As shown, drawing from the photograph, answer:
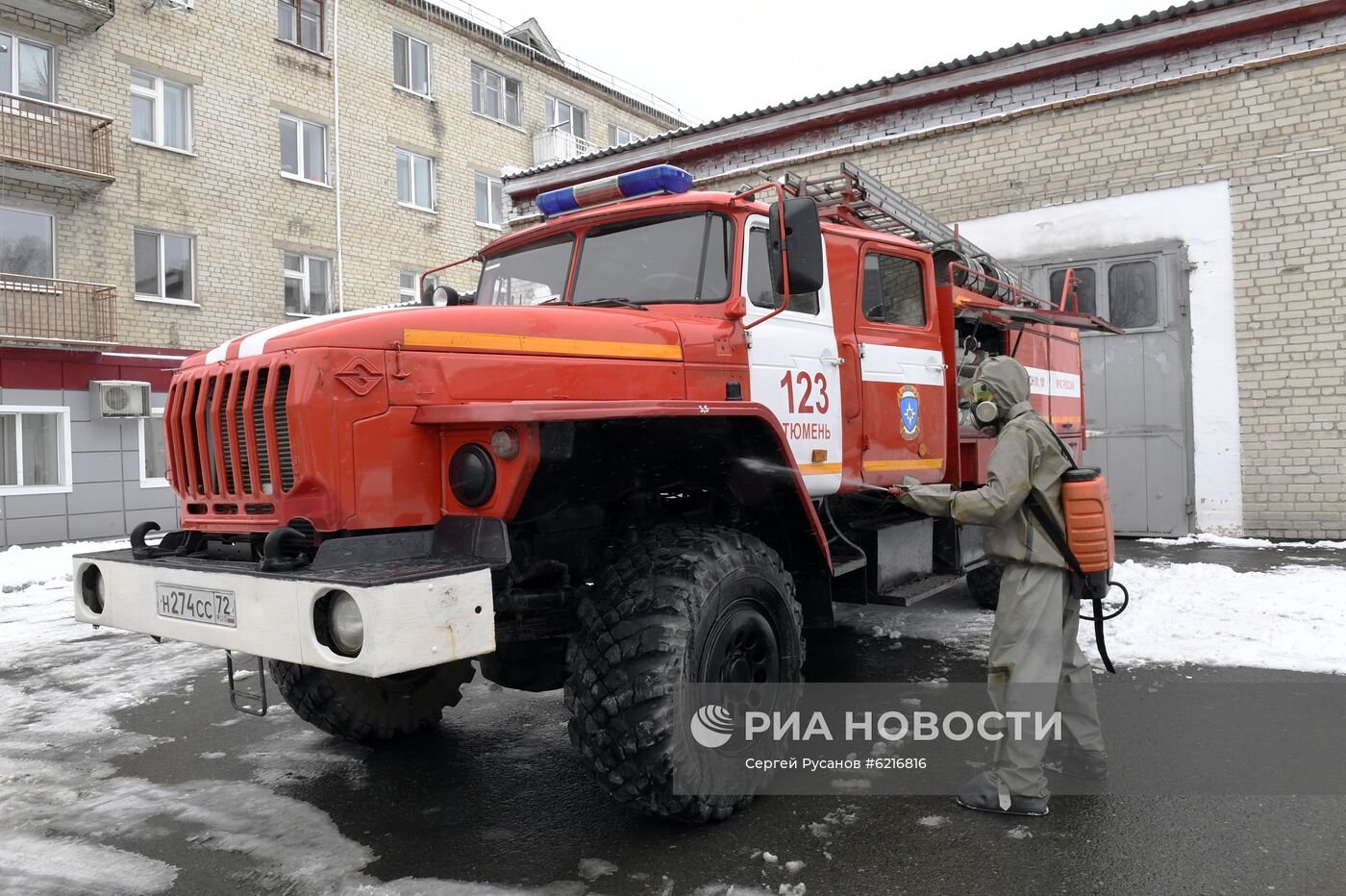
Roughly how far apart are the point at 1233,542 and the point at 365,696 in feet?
30.6

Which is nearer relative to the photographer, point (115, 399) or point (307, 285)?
point (115, 399)

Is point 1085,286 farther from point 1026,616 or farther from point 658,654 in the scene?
point 658,654

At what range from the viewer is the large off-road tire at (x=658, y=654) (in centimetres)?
314

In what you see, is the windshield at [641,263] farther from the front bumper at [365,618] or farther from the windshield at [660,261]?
the front bumper at [365,618]

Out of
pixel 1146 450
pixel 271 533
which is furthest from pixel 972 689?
pixel 1146 450

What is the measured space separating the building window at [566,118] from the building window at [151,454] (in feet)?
42.3

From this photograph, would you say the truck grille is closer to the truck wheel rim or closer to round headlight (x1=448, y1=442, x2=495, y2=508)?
round headlight (x1=448, y1=442, x2=495, y2=508)

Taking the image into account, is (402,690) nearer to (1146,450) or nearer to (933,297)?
(933,297)

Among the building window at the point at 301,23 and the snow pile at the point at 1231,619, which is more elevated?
the building window at the point at 301,23

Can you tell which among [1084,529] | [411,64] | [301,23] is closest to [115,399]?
[301,23]

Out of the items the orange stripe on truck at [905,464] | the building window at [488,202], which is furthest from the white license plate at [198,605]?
the building window at [488,202]

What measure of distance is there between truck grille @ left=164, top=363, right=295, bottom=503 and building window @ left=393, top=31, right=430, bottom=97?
18.9 meters

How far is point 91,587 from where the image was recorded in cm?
357

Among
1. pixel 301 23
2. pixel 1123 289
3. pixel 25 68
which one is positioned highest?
pixel 301 23
